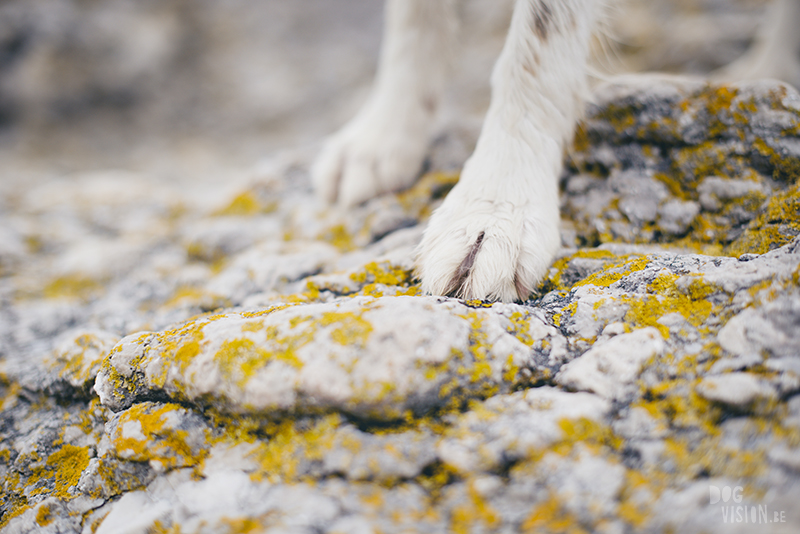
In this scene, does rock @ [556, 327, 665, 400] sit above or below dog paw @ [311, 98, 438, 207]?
below

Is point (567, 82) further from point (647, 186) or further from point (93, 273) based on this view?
point (93, 273)

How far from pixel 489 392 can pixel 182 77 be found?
11.1 meters

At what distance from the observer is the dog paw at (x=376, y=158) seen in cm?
241

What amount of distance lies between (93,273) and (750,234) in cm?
342

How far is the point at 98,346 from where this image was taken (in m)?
1.63

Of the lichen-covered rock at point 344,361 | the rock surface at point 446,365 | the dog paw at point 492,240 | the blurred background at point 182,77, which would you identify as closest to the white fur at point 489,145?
the dog paw at point 492,240

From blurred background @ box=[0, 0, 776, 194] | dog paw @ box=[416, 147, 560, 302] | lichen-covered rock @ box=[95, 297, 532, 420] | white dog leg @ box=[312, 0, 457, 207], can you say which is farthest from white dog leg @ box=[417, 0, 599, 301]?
blurred background @ box=[0, 0, 776, 194]

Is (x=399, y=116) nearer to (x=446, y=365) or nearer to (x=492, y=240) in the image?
(x=492, y=240)

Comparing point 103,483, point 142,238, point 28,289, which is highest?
point 142,238

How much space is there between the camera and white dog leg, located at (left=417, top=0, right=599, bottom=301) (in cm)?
145

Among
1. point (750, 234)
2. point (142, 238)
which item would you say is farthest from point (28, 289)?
point (750, 234)

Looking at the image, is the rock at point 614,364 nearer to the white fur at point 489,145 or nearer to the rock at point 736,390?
the rock at point 736,390

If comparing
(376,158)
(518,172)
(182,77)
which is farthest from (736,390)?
(182,77)

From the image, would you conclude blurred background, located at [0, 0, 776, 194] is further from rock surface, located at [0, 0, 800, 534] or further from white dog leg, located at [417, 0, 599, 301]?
rock surface, located at [0, 0, 800, 534]
